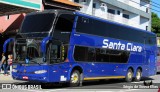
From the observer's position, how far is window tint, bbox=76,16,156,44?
19491mm

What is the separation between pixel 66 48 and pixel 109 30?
14.9 ft

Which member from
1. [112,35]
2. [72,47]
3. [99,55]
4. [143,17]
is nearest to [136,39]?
[112,35]

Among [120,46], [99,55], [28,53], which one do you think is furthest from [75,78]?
[120,46]

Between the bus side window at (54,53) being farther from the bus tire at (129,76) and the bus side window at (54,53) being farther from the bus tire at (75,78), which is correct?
the bus tire at (129,76)

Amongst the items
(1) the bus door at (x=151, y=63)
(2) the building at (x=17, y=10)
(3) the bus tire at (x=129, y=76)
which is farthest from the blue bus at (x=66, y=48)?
(2) the building at (x=17, y=10)

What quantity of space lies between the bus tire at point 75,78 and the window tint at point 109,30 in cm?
214

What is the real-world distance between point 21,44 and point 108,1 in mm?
23757

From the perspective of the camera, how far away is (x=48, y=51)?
17.2m

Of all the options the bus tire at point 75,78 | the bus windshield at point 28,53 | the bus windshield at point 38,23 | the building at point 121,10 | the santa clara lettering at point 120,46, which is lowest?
the bus tire at point 75,78

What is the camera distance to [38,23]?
58.5 ft

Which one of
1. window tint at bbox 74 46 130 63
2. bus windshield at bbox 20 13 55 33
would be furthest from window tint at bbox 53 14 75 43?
window tint at bbox 74 46 130 63

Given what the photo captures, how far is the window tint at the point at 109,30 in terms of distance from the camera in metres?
19.5

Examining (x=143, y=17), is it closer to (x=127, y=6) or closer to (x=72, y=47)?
(x=127, y=6)

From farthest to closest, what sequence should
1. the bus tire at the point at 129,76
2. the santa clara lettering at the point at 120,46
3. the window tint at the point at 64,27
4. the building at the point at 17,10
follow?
the building at the point at 17,10 < the bus tire at the point at 129,76 < the santa clara lettering at the point at 120,46 < the window tint at the point at 64,27
